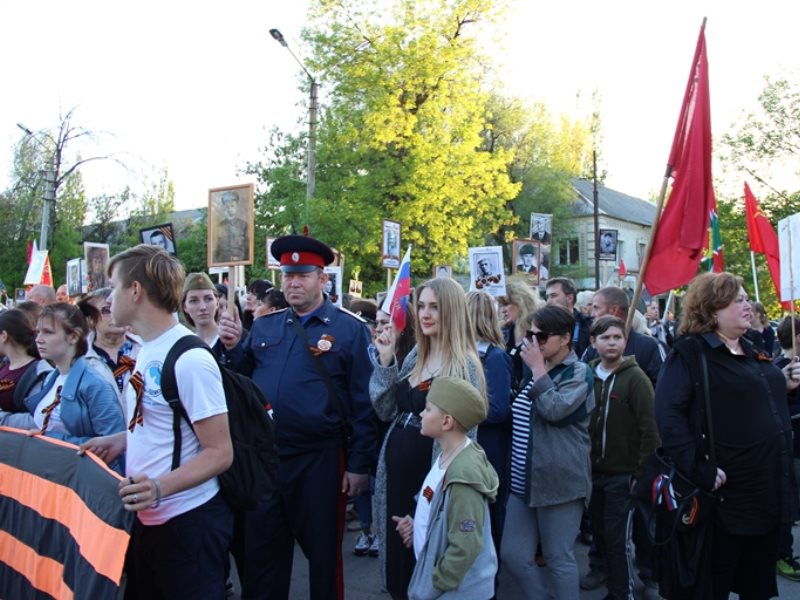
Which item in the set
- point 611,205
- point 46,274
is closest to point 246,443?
point 46,274

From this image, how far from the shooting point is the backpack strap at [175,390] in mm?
2604

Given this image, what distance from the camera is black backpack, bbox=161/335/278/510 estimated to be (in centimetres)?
280

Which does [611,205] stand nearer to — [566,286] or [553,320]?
[566,286]

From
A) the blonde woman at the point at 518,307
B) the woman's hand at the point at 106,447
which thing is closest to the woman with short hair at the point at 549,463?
the blonde woman at the point at 518,307

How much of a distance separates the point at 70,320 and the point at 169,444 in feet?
6.39

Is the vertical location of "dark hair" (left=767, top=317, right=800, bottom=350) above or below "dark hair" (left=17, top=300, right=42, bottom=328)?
below

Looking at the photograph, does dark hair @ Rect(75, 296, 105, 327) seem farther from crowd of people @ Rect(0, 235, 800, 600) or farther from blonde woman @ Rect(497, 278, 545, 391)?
blonde woman @ Rect(497, 278, 545, 391)

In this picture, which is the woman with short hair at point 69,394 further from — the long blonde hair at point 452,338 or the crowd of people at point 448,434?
the long blonde hair at point 452,338

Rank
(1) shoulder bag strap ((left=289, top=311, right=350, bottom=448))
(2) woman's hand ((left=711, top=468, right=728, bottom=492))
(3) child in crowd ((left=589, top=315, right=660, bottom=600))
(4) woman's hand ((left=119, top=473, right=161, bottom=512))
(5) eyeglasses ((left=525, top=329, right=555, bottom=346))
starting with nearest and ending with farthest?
(4) woman's hand ((left=119, top=473, right=161, bottom=512))
(2) woman's hand ((left=711, top=468, right=728, bottom=492))
(1) shoulder bag strap ((left=289, top=311, right=350, bottom=448))
(5) eyeglasses ((left=525, top=329, right=555, bottom=346))
(3) child in crowd ((left=589, top=315, right=660, bottom=600))

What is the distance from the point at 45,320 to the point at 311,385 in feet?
5.48

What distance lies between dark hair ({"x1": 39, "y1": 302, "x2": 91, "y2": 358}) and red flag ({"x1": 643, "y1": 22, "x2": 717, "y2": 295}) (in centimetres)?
359

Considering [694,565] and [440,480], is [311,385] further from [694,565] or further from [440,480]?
[694,565]

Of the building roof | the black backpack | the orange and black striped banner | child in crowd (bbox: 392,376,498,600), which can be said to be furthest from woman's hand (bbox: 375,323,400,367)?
the building roof

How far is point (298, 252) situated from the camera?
4113 mm
